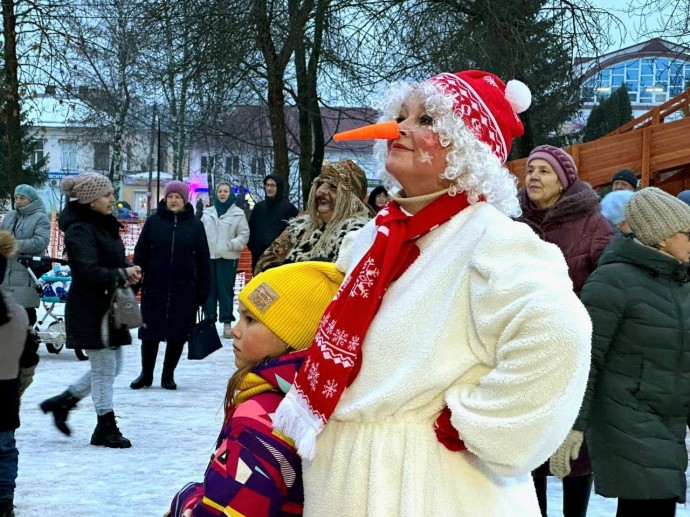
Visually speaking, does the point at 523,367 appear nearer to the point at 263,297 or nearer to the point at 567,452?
Answer: the point at 263,297

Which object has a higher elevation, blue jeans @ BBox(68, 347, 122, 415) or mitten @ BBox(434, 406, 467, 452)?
mitten @ BBox(434, 406, 467, 452)

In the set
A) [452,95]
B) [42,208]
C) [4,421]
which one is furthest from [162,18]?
[452,95]

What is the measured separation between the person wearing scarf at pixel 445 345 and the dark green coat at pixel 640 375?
1964 millimetres

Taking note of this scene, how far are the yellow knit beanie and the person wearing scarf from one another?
280 mm

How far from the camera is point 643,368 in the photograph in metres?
4.28

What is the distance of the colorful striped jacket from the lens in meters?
2.44

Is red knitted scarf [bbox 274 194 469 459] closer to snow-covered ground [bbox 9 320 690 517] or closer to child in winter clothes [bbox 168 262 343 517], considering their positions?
child in winter clothes [bbox 168 262 343 517]

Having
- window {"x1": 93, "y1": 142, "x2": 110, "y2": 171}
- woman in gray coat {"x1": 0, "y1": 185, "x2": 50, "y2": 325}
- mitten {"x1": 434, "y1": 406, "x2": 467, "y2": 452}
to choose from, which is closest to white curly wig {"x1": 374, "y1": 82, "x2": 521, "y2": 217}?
mitten {"x1": 434, "y1": 406, "x2": 467, "y2": 452}

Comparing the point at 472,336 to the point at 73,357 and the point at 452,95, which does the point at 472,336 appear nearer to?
the point at 452,95

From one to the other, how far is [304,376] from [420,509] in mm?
388

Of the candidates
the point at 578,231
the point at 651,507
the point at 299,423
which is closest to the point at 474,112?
the point at 299,423

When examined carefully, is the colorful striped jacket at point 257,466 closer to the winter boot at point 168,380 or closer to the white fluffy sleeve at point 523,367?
the white fluffy sleeve at point 523,367

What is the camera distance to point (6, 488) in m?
5.04

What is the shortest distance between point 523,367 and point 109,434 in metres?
5.36
